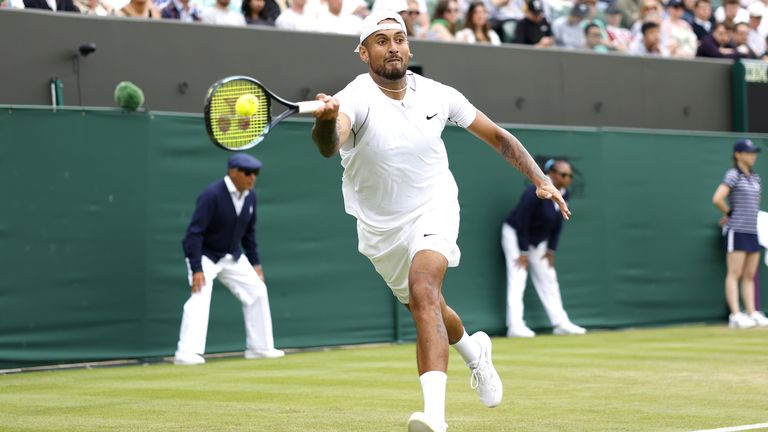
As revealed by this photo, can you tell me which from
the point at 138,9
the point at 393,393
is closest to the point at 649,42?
the point at 138,9

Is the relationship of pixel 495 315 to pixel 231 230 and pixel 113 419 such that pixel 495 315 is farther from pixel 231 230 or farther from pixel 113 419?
pixel 113 419

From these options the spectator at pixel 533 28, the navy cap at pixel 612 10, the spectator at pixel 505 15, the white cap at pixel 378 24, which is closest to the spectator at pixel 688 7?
the navy cap at pixel 612 10

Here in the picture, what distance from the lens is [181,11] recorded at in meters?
15.5

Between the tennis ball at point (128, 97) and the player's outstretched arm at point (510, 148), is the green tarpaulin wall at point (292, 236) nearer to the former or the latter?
the tennis ball at point (128, 97)

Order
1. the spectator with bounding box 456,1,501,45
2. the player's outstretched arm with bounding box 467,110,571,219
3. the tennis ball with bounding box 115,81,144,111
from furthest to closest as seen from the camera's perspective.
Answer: the spectator with bounding box 456,1,501,45 < the tennis ball with bounding box 115,81,144,111 < the player's outstretched arm with bounding box 467,110,571,219

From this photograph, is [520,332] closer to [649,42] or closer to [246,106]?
[649,42]

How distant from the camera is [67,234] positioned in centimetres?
1248

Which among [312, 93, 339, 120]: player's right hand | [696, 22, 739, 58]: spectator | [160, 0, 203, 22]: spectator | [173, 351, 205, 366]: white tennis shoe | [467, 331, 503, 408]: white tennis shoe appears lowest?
[173, 351, 205, 366]: white tennis shoe

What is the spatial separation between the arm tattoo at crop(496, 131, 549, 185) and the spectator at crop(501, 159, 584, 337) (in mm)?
8225

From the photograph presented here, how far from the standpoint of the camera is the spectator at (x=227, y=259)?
41.5ft

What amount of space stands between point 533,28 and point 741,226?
13.4 ft

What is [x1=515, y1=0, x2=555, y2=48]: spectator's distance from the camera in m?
18.5

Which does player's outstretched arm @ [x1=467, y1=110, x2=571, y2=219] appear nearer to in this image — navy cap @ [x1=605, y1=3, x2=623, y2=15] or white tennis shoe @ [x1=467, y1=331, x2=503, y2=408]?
white tennis shoe @ [x1=467, y1=331, x2=503, y2=408]

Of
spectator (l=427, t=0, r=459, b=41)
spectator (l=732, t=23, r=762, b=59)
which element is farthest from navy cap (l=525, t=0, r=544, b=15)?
spectator (l=732, t=23, r=762, b=59)
